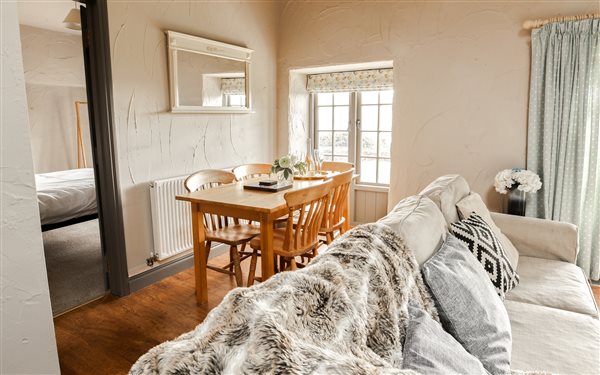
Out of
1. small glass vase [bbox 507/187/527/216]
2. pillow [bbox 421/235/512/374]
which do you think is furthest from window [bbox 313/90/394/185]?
pillow [bbox 421/235/512/374]

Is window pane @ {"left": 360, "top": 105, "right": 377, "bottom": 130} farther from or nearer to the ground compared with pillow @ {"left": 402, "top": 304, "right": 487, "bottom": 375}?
farther from the ground

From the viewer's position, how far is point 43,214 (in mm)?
4188

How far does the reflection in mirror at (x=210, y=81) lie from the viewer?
3.37 meters

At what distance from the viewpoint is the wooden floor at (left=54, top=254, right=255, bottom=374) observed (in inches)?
86.9

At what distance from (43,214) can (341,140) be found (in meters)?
3.41

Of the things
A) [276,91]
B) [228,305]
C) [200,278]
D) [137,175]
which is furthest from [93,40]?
[228,305]

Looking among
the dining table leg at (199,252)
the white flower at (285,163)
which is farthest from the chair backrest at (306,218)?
the dining table leg at (199,252)

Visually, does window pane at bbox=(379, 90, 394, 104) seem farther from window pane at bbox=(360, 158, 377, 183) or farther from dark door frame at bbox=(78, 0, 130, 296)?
dark door frame at bbox=(78, 0, 130, 296)

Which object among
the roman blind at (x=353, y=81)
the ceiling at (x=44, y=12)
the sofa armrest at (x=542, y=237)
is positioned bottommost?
the sofa armrest at (x=542, y=237)

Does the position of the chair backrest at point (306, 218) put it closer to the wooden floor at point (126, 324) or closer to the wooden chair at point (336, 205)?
the wooden chair at point (336, 205)

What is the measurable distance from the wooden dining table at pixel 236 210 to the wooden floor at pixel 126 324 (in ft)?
0.74

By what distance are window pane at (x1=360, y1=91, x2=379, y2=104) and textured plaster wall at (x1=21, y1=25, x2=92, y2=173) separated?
3.90 metres

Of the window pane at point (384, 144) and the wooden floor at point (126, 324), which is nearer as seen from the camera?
the wooden floor at point (126, 324)

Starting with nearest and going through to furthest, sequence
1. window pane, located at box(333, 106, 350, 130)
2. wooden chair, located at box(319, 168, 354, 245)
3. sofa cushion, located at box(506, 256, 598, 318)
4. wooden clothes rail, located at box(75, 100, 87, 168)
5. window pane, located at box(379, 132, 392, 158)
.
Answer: sofa cushion, located at box(506, 256, 598, 318)
wooden chair, located at box(319, 168, 354, 245)
window pane, located at box(379, 132, 392, 158)
window pane, located at box(333, 106, 350, 130)
wooden clothes rail, located at box(75, 100, 87, 168)
